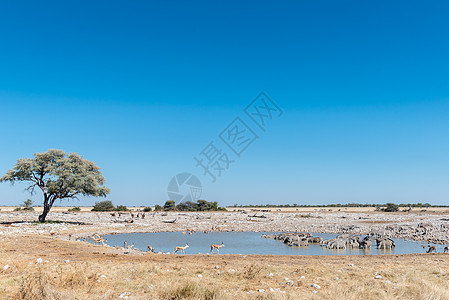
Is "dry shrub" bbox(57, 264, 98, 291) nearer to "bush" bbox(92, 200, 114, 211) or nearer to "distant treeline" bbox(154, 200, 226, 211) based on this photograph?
"bush" bbox(92, 200, 114, 211)

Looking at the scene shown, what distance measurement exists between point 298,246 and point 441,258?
9.71 m

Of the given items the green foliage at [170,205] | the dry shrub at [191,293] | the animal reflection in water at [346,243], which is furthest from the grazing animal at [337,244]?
the green foliage at [170,205]

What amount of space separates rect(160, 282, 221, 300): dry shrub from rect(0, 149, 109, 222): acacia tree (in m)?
29.3

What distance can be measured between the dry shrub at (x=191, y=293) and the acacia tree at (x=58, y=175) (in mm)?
29319

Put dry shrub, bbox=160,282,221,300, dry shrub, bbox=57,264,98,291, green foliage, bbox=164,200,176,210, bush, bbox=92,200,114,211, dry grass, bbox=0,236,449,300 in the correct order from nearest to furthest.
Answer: dry shrub, bbox=160,282,221,300 → dry grass, bbox=0,236,449,300 → dry shrub, bbox=57,264,98,291 → bush, bbox=92,200,114,211 → green foliage, bbox=164,200,176,210

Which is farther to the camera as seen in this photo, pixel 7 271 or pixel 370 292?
pixel 7 271

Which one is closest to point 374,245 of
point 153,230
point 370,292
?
point 370,292

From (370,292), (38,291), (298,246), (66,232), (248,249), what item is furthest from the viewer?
(66,232)

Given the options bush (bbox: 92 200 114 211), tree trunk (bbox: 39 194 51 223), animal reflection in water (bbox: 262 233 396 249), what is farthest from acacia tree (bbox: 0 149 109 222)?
bush (bbox: 92 200 114 211)

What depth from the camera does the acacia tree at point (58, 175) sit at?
33.5 m

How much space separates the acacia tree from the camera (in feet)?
110

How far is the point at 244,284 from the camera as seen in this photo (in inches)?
401

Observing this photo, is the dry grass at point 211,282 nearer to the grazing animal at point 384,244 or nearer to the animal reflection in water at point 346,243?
the grazing animal at point 384,244

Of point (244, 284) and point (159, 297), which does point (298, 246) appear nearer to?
point (244, 284)
